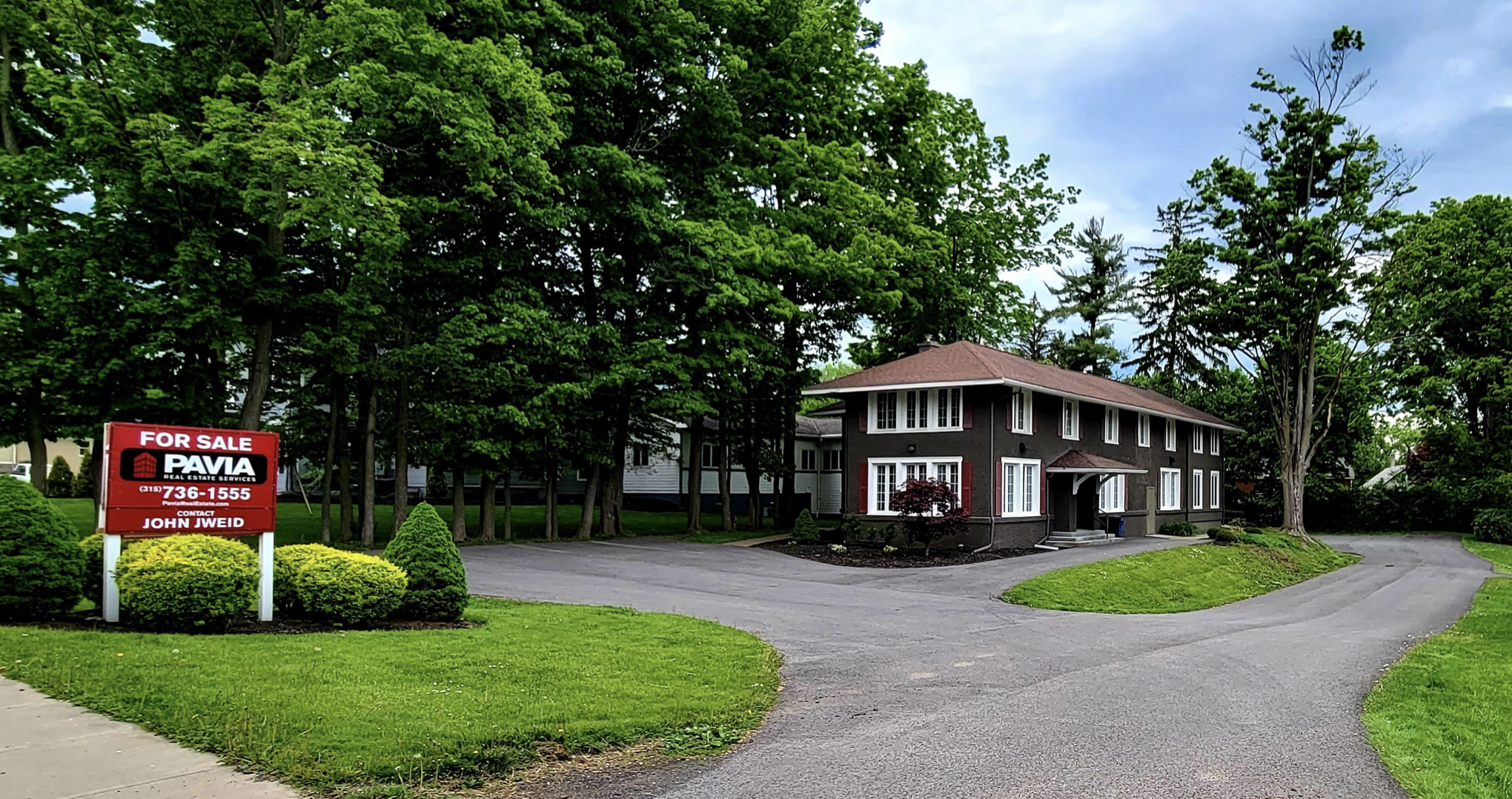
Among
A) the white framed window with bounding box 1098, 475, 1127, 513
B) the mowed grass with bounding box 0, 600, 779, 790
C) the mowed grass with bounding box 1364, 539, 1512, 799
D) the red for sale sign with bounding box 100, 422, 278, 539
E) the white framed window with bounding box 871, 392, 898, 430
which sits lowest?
the mowed grass with bounding box 1364, 539, 1512, 799

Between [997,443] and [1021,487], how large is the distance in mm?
1979

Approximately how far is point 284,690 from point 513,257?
19.6 m

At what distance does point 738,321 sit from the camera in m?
31.5

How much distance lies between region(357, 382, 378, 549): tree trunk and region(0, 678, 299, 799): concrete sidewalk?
58.8 ft

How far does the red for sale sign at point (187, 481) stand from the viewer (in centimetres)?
1045

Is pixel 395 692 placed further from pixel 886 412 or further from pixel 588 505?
pixel 886 412

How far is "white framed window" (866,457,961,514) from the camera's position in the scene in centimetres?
2741

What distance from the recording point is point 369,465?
24.6 m

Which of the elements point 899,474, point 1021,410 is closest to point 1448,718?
point 1021,410

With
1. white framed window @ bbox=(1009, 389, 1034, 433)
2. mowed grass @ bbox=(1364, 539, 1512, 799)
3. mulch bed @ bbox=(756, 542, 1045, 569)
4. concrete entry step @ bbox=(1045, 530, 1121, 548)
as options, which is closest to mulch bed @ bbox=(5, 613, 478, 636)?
mowed grass @ bbox=(1364, 539, 1512, 799)

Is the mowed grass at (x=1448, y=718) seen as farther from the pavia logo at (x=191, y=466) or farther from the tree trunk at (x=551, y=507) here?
the tree trunk at (x=551, y=507)

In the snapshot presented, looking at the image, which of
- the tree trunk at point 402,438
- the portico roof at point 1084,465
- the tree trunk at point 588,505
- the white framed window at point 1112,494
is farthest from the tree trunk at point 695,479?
the white framed window at point 1112,494

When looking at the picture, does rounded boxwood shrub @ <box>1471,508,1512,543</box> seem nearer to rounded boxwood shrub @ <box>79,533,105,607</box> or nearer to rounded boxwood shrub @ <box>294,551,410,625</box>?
rounded boxwood shrub @ <box>294,551,410,625</box>

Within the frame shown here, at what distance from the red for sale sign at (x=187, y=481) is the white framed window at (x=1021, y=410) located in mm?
20702
